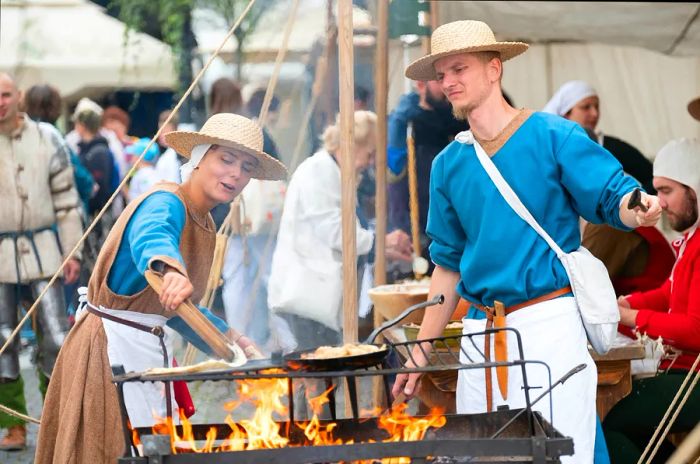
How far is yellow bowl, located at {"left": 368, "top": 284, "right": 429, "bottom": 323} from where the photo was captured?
493 centimetres

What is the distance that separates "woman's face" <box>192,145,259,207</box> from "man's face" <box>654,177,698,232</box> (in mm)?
1850

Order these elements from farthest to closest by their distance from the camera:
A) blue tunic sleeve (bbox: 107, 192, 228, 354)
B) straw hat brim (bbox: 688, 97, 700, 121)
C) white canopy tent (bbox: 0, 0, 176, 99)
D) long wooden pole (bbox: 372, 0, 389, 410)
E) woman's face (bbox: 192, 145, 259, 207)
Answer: white canopy tent (bbox: 0, 0, 176, 99), straw hat brim (bbox: 688, 97, 700, 121), long wooden pole (bbox: 372, 0, 389, 410), woman's face (bbox: 192, 145, 259, 207), blue tunic sleeve (bbox: 107, 192, 228, 354)

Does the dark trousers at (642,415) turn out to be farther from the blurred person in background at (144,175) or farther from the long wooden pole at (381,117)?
the blurred person in background at (144,175)

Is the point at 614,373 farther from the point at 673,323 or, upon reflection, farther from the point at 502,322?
the point at 502,322

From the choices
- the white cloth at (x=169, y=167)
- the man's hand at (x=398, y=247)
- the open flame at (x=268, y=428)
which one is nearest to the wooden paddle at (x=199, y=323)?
the open flame at (x=268, y=428)

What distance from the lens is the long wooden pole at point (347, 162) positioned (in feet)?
14.6

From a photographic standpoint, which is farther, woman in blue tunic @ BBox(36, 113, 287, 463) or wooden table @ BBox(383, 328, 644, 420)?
wooden table @ BBox(383, 328, 644, 420)

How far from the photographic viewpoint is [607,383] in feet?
15.1

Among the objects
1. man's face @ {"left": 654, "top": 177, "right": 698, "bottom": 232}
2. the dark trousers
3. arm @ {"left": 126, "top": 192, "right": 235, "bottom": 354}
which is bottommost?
the dark trousers

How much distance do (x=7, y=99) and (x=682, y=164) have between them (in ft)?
13.0

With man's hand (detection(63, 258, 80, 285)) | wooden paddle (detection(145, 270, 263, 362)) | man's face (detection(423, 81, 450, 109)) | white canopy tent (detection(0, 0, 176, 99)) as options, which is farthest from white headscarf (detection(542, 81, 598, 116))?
white canopy tent (detection(0, 0, 176, 99))

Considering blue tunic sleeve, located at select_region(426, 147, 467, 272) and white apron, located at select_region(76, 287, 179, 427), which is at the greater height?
blue tunic sleeve, located at select_region(426, 147, 467, 272)

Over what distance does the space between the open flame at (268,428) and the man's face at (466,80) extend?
3.21 ft

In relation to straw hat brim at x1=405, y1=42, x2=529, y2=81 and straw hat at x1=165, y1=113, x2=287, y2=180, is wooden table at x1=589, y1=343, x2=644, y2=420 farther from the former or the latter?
straw hat at x1=165, y1=113, x2=287, y2=180
